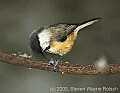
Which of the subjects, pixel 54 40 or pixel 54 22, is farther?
pixel 54 22

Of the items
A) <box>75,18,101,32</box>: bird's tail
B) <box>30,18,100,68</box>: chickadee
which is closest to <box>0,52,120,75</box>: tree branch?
<box>30,18,100,68</box>: chickadee

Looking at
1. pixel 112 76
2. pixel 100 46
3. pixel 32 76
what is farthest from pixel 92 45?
pixel 32 76

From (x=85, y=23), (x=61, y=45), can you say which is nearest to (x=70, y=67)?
(x=61, y=45)

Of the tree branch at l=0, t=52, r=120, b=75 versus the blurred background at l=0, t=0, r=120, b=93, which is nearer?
the tree branch at l=0, t=52, r=120, b=75

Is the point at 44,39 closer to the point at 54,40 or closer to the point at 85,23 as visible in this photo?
the point at 54,40

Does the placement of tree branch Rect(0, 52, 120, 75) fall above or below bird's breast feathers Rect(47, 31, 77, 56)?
below

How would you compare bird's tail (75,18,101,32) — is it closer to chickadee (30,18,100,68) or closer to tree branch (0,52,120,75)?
Result: chickadee (30,18,100,68)

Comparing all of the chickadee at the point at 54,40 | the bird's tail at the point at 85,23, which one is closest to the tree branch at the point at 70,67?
the chickadee at the point at 54,40

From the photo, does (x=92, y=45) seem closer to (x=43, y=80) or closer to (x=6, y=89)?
(x=43, y=80)
